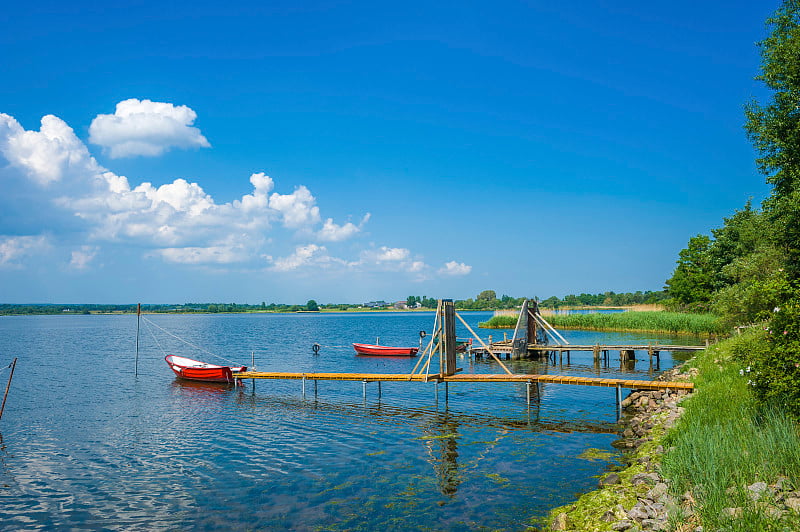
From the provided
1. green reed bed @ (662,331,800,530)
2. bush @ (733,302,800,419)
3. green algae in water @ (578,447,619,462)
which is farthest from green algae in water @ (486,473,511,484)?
bush @ (733,302,800,419)

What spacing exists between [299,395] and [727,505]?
24.5m

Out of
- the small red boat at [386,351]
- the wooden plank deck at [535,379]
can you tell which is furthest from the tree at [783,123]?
the small red boat at [386,351]

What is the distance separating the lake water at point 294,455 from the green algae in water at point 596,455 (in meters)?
0.24

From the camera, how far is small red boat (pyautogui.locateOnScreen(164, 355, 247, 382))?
33188mm

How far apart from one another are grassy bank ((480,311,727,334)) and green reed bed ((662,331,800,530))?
40.5 metres

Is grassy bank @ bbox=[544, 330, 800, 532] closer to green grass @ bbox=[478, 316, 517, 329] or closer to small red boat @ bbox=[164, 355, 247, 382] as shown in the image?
small red boat @ bbox=[164, 355, 247, 382]

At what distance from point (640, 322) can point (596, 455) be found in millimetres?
53411

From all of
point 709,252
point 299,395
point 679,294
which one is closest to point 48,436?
point 299,395

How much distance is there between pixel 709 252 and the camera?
6581cm

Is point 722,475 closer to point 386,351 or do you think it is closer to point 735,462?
point 735,462

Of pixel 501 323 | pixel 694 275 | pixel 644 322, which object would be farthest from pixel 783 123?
pixel 501 323

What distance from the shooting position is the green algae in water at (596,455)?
16792 millimetres

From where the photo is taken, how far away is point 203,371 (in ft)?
111

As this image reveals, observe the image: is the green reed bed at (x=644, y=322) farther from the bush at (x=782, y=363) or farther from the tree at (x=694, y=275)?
the bush at (x=782, y=363)
